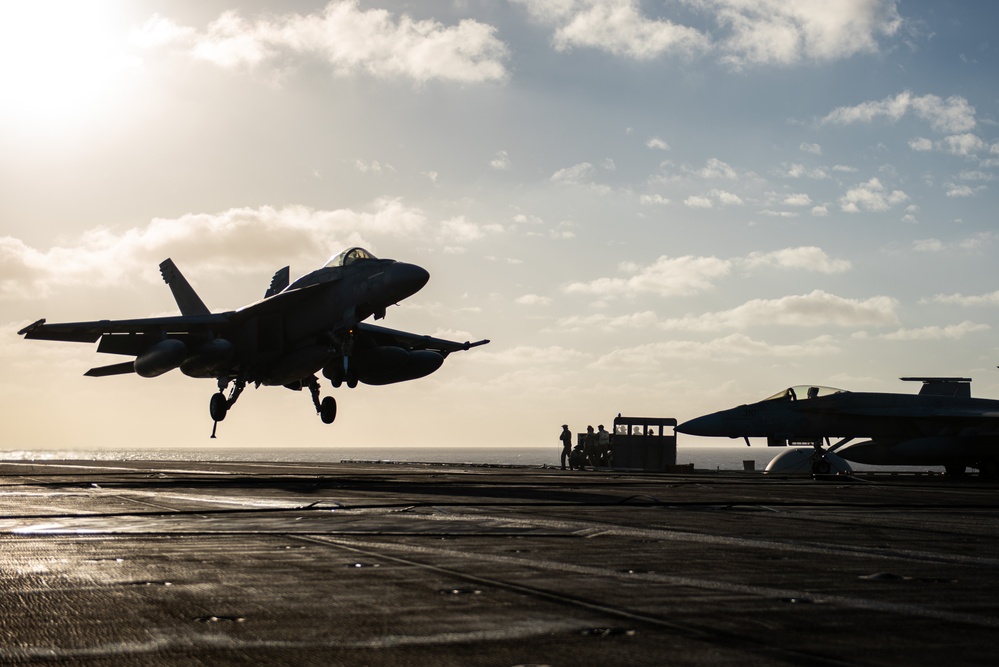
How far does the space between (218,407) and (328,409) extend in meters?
4.19

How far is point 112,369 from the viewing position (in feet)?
123

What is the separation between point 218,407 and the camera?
35.0 m

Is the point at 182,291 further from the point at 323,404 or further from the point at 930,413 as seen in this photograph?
the point at 930,413

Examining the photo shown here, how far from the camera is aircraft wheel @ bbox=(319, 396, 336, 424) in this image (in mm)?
33781

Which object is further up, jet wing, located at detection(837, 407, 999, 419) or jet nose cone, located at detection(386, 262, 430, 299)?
jet nose cone, located at detection(386, 262, 430, 299)

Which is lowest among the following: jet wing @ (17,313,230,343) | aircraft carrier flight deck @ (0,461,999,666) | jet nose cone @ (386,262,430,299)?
aircraft carrier flight deck @ (0,461,999,666)

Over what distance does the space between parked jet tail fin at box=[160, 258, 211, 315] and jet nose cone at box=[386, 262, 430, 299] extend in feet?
49.3

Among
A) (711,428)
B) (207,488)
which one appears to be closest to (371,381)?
(711,428)

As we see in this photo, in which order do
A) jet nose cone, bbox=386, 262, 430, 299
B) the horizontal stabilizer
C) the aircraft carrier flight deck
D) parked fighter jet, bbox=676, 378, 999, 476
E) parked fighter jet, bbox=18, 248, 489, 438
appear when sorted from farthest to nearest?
the horizontal stabilizer < parked fighter jet, bbox=676, 378, 999, 476 < parked fighter jet, bbox=18, 248, 489, 438 < jet nose cone, bbox=386, 262, 430, 299 < the aircraft carrier flight deck

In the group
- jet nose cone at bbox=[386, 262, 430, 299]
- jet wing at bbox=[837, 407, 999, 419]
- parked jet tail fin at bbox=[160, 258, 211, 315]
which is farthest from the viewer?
parked jet tail fin at bbox=[160, 258, 211, 315]

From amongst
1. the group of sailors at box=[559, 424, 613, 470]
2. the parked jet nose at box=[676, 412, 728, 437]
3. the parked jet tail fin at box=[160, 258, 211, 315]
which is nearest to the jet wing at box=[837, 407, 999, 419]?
the parked jet nose at box=[676, 412, 728, 437]

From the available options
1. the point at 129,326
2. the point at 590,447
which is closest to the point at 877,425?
the point at 590,447

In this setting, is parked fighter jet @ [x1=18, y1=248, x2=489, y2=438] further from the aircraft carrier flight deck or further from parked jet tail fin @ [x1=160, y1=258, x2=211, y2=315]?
the aircraft carrier flight deck

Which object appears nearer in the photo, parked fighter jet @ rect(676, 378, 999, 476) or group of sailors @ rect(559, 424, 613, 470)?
parked fighter jet @ rect(676, 378, 999, 476)
